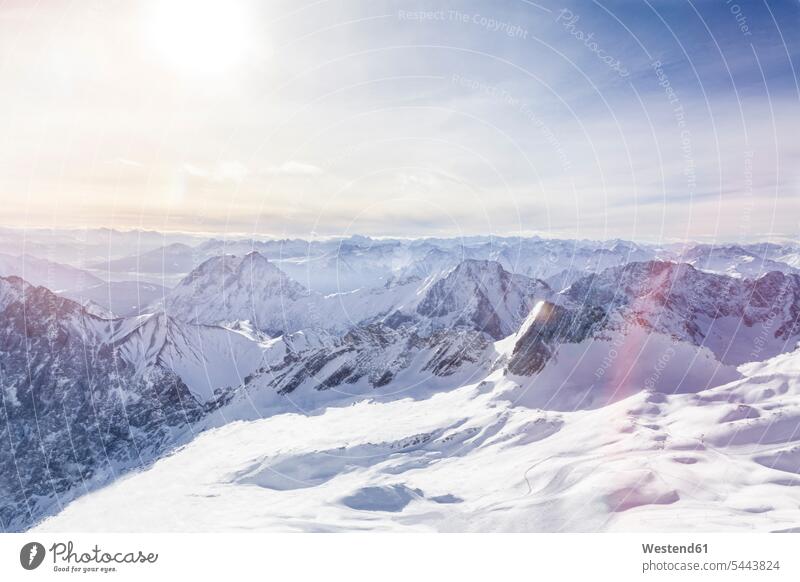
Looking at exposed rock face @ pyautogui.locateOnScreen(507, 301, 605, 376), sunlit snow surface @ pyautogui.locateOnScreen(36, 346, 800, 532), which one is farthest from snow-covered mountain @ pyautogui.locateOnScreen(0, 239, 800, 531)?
exposed rock face @ pyautogui.locateOnScreen(507, 301, 605, 376)

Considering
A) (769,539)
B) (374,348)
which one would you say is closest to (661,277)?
(374,348)

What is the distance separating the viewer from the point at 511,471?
30250 mm

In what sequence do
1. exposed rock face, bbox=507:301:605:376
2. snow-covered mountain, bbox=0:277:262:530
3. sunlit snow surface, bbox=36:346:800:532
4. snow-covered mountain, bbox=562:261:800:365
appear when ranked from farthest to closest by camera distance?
snow-covered mountain, bbox=0:277:262:530 < snow-covered mountain, bbox=562:261:800:365 < exposed rock face, bbox=507:301:605:376 < sunlit snow surface, bbox=36:346:800:532

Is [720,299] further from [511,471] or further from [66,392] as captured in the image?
[66,392]

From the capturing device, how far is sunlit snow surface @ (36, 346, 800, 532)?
48.9 ft

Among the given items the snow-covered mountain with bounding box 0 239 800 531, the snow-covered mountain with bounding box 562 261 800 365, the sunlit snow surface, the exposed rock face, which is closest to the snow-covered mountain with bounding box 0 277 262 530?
the snow-covered mountain with bounding box 0 239 800 531

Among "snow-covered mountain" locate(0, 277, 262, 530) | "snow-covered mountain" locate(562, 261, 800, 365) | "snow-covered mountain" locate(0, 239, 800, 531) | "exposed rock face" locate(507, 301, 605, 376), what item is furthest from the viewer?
"snow-covered mountain" locate(0, 277, 262, 530)

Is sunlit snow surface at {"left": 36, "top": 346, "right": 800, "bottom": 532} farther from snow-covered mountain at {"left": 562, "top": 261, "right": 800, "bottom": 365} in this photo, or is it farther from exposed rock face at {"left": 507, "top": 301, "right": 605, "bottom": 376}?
snow-covered mountain at {"left": 562, "top": 261, "right": 800, "bottom": 365}

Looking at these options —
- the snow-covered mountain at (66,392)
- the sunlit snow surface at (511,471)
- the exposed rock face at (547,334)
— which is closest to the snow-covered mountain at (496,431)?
the sunlit snow surface at (511,471)

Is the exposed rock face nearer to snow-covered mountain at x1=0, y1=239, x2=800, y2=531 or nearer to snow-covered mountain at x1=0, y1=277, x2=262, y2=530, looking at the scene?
snow-covered mountain at x1=0, y1=239, x2=800, y2=531

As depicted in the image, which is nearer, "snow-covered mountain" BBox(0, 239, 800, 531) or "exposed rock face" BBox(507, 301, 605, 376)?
"snow-covered mountain" BBox(0, 239, 800, 531)

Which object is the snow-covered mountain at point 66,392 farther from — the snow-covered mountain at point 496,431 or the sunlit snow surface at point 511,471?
the sunlit snow surface at point 511,471

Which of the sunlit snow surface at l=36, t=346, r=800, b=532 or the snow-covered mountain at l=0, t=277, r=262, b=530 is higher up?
the sunlit snow surface at l=36, t=346, r=800, b=532

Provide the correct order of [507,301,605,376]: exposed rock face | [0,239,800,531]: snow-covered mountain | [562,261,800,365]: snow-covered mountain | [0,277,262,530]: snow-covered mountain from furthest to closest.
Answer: [0,277,262,530]: snow-covered mountain → [562,261,800,365]: snow-covered mountain → [507,301,605,376]: exposed rock face → [0,239,800,531]: snow-covered mountain
